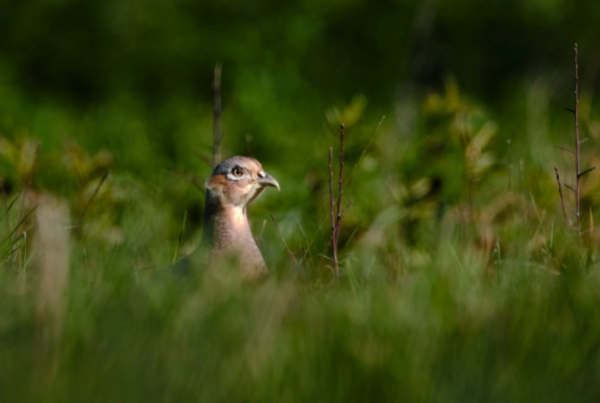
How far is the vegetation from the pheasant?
115 millimetres

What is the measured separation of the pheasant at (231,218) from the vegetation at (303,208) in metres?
0.12

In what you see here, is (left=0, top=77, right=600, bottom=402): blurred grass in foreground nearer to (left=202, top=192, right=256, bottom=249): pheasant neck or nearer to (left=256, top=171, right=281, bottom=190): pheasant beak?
(left=202, top=192, right=256, bottom=249): pheasant neck

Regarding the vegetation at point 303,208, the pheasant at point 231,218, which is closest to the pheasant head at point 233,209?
the pheasant at point 231,218

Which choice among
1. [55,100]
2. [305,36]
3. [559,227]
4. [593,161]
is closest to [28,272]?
[559,227]

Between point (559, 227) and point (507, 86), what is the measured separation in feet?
14.7

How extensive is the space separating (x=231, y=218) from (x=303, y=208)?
92cm

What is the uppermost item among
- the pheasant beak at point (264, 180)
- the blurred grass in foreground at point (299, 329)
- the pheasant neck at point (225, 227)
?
the pheasant beak at point (264, 180)

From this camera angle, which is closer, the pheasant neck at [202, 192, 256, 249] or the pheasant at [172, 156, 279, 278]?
the pheasant at [172, 156, 279, 278]

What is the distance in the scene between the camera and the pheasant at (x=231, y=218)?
2389 millimetres

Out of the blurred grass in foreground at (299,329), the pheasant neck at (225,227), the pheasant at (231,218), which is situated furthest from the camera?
the pheasant neck at (225,227)

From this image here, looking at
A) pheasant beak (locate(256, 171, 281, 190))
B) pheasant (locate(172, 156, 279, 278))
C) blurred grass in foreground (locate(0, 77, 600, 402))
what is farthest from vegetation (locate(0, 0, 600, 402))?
pheasant beak (locate(256, 171, 281, 190))

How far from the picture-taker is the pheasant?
2.39 meters

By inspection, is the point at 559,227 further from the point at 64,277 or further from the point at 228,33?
the point at 228,33

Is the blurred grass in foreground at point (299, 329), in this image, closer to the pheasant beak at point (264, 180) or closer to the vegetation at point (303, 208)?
the vegetation at point (303, 208)
